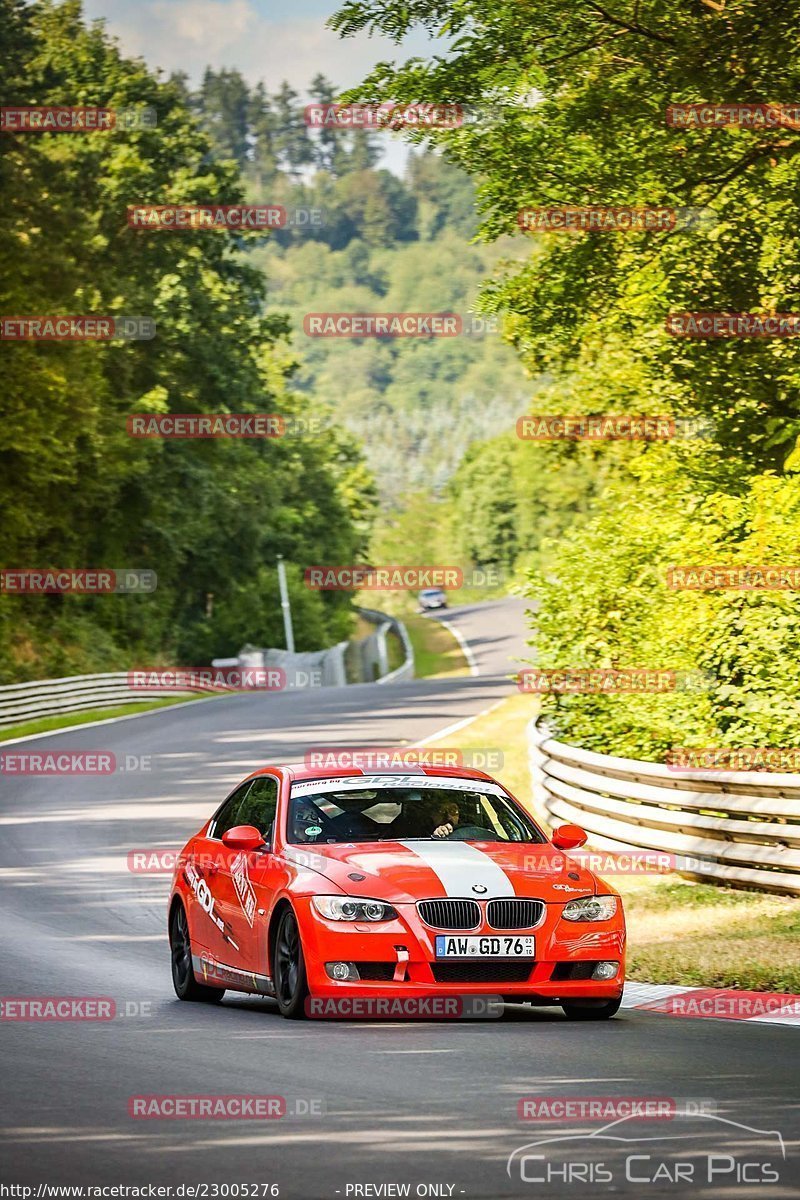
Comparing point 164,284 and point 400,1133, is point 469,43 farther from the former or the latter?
point 164,284

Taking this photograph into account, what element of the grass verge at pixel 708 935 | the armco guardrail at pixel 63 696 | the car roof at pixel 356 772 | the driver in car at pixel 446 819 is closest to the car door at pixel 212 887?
the car roof at pixel 356 772

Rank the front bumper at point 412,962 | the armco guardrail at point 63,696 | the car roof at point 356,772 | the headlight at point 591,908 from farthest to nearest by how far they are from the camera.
Answer: the armco guardrail at point 63,696, the car roof at point 356,772, the headlight at point 591,908, the front bumper at point 412,962

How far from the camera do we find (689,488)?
2398 cm

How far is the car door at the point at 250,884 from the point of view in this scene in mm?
10484

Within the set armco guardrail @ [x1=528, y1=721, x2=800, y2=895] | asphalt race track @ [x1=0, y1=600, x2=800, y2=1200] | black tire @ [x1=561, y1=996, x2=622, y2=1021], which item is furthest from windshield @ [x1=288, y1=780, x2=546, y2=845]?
armco guardrail @ [x1=528, y1=721, x2=800, y2=895]

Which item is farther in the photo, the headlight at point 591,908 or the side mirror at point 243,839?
the side mirror at point 243,839

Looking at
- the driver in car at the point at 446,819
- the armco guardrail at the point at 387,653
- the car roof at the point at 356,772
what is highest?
the car roof at the point at 356,772

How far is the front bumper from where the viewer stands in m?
9.70

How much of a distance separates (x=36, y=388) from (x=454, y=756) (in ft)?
82.4

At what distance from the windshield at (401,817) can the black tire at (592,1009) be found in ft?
3.78

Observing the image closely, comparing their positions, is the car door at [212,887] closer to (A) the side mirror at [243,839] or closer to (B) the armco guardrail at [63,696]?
(A) the side mirror at [243,839]

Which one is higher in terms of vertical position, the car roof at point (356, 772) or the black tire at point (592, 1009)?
the car roof at point (356, 772)

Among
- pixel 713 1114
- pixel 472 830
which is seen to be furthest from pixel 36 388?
pixel 713 1114

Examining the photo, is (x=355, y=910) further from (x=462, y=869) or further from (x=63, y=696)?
(x=63, y=696)
